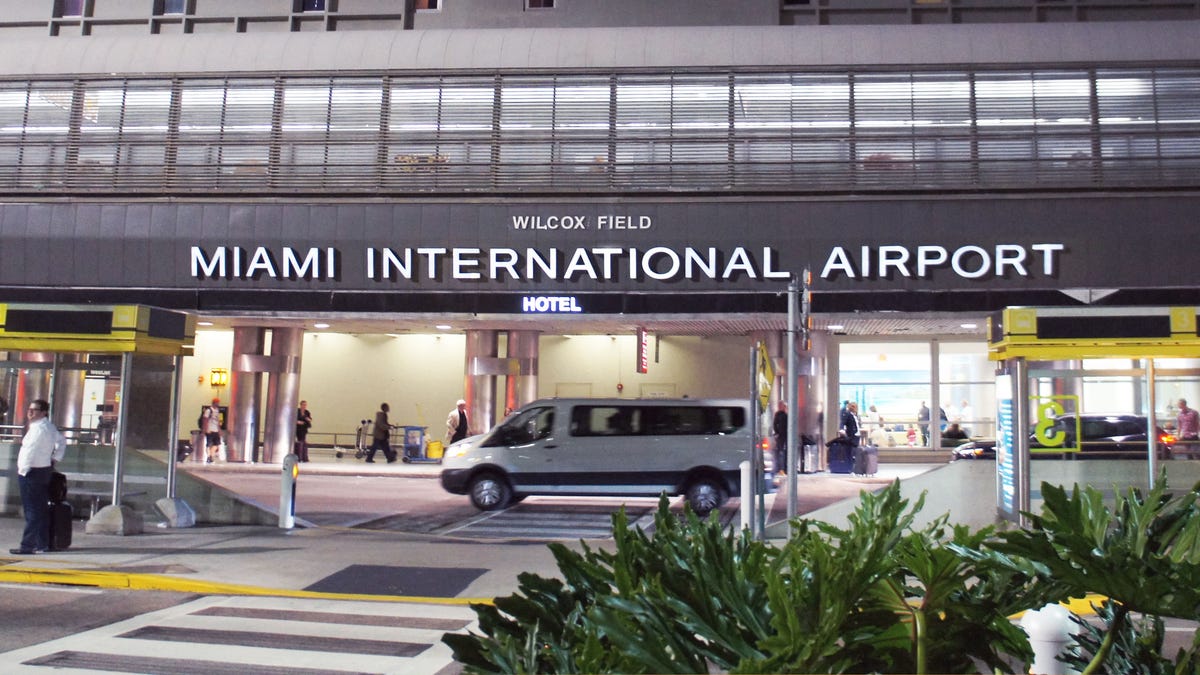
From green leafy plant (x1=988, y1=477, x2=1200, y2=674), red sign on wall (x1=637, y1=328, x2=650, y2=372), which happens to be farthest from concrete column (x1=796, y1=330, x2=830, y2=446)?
green leafy plant (x1=988, y1=477, x2=1200, y2=674)

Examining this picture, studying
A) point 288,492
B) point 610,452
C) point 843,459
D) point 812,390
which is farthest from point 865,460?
point 288,492

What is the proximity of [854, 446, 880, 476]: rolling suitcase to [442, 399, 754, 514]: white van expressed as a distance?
833cm

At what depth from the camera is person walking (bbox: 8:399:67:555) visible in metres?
12.2

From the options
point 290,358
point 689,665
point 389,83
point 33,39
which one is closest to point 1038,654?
point 689,665

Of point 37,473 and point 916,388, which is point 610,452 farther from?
point 916,388

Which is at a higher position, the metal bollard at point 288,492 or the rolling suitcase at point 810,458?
the rolling suitcase at point 810,458

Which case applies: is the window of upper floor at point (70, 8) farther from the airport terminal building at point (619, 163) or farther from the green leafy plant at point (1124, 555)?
the green leafy plant at point (1124, 555)

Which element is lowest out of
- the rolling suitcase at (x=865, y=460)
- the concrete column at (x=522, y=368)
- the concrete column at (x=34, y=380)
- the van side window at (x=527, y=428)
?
the rolling suitcase at (x=865, y=460)

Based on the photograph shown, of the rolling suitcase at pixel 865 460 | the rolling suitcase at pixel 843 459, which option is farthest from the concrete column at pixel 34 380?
the rolling suitcase at pixel 865 460

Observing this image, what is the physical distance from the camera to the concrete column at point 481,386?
86.0 feet

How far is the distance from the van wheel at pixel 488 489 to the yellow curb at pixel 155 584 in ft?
24.5

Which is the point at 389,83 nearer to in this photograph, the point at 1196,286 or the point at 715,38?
the point at 715,38

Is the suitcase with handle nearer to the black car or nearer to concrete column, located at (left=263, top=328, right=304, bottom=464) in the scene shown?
the black car

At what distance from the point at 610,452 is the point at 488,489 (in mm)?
2312
